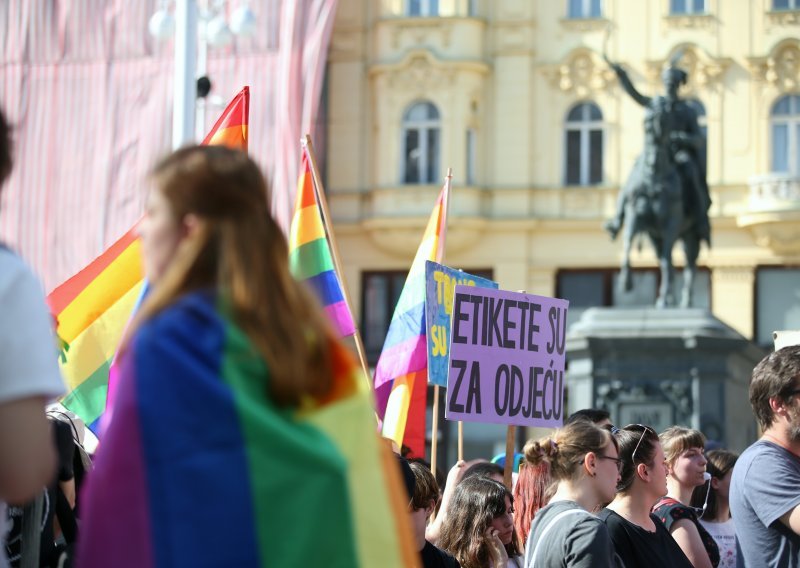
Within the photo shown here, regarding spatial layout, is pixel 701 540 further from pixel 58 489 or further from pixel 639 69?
pixel 639 69

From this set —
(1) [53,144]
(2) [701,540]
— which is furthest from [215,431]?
(1) [53,144]

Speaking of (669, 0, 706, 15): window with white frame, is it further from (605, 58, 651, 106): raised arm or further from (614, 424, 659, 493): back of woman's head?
(614, 424, 659, 493): back of woman's head

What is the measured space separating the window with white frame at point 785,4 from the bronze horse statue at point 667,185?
1470cm

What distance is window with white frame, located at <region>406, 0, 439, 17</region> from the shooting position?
32719mm

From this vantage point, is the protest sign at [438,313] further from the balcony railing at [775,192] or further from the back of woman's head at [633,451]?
the balcony railing at [775,192]

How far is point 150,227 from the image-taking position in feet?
8.94

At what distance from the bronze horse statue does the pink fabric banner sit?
40.3 ft

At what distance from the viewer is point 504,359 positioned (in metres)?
7.00

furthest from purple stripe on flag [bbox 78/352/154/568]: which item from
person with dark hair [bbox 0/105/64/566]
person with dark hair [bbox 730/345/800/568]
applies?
person with dark hair [bbox 730/345/800/568]

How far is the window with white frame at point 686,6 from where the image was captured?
105 ft

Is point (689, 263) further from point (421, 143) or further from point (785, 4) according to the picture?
point (785, 4)

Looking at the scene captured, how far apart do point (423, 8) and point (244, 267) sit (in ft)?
100

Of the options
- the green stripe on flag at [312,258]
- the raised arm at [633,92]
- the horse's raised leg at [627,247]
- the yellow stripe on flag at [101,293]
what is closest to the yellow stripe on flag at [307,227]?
the green stripe on flag at [312,258]

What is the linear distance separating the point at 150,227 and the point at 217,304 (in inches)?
7.7
